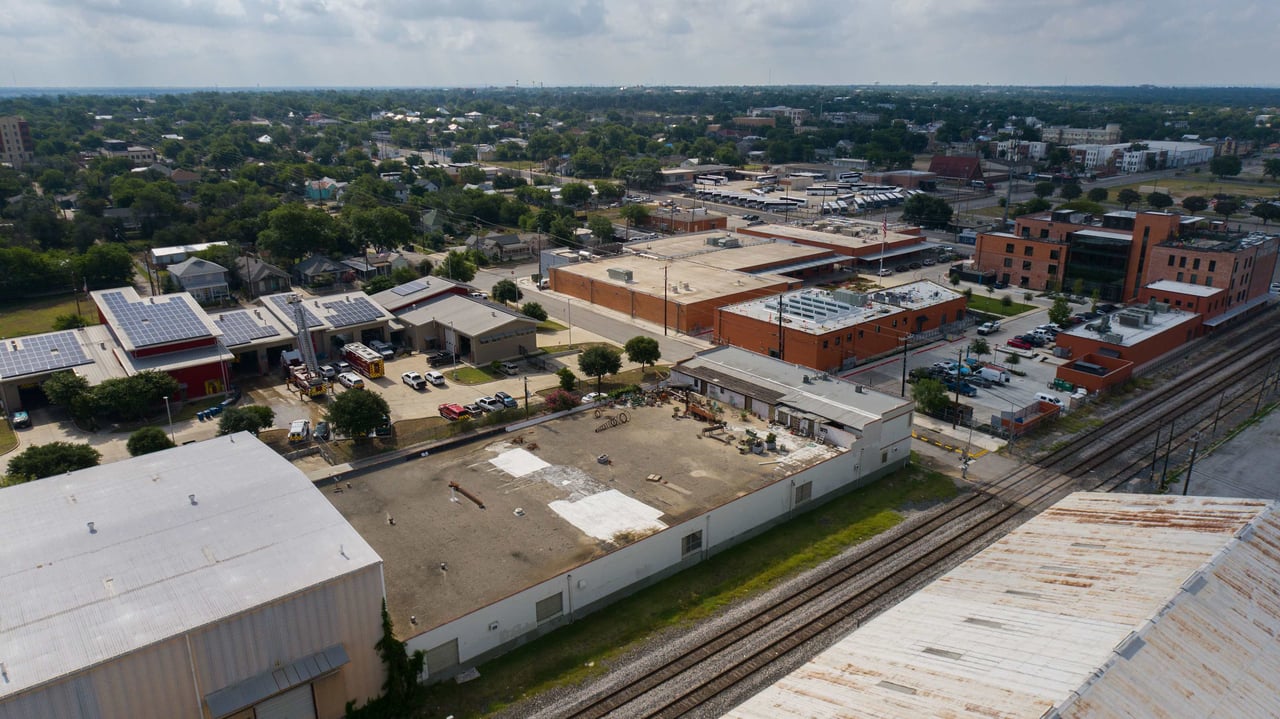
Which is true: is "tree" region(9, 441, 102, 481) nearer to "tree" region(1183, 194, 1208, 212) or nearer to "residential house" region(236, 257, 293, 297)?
"residential house" region(236, 257, 293, 297)

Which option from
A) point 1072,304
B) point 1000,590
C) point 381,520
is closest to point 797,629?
point 1000,590

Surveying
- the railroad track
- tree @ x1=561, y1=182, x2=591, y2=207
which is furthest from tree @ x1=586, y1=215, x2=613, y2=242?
the railroad track

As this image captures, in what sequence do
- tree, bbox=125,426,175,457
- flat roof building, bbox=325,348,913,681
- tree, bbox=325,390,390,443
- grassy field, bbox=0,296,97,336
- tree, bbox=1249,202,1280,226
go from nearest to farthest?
flat roof building, bbox=325,348,913,681
tree, bbox=125,426,175,457
tree, bbox=325,390,390,443
grassy field, bbox=0,296,97,336
tree, bbox=1249,202,1280,226

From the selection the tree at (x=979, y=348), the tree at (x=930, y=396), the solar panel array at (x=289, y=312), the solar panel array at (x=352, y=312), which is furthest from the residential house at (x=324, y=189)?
the tree at (x=930, y=396)

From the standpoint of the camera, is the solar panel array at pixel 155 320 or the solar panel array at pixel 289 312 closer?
the solar panel array at pixel 155 320

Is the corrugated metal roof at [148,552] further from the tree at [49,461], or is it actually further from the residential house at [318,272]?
the residential house at [318,272]

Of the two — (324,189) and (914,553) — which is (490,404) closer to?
(914,553)
